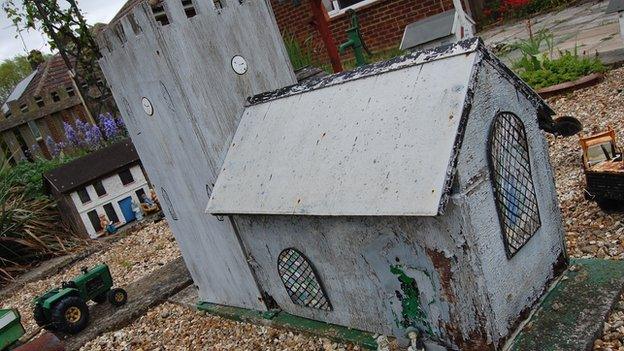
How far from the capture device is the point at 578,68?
6719mm

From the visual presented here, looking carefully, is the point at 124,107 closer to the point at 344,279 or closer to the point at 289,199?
the point at 289,199

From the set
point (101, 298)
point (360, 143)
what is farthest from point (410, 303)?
point (101, 298)

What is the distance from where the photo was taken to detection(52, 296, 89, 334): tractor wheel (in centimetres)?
487

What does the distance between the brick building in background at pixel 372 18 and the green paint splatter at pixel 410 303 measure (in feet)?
28.4

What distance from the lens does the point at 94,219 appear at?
838 centimetres

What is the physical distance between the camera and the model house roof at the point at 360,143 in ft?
7.75

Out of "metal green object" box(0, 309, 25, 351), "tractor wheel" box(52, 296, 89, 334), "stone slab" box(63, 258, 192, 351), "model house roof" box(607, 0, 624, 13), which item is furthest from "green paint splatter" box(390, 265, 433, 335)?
"model house roof" box(607, 0, 624, 13)

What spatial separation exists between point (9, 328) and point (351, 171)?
3.81 meters

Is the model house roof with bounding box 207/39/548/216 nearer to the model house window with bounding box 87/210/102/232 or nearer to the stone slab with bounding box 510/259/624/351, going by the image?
the stone slab with bounding box 510/259/624/351

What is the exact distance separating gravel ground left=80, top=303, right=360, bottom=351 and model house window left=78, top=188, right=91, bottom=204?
12.5 feet

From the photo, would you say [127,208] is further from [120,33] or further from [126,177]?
[120,33]

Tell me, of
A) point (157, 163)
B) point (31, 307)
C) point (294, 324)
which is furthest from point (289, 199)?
point (31, 307)

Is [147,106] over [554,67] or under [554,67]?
over

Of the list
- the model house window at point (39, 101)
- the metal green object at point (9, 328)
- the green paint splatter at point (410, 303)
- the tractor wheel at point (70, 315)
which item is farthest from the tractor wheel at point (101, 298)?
the model house window at point (39, 101)
